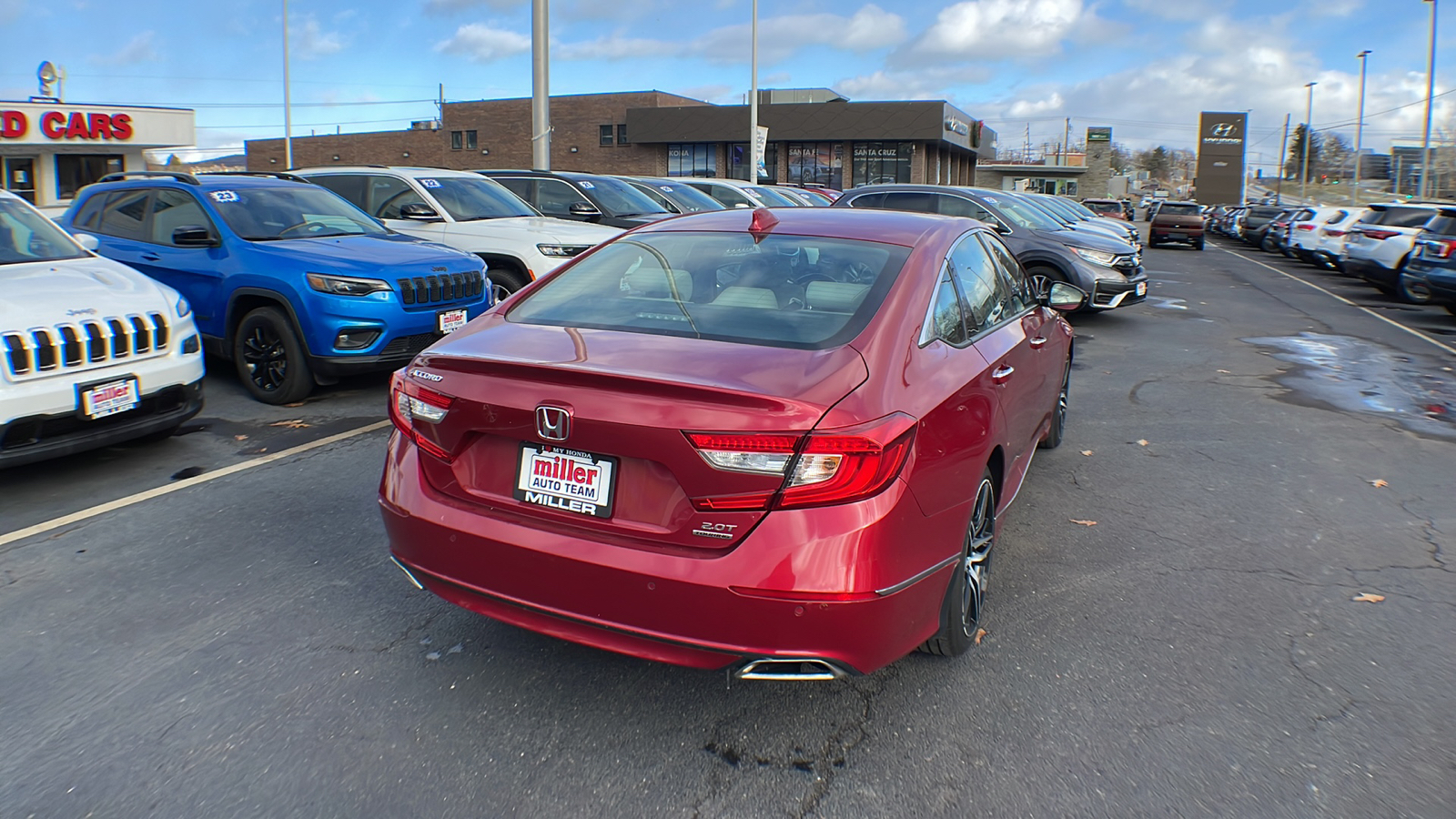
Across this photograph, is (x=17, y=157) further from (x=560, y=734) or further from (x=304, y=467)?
(x=560, y=734)

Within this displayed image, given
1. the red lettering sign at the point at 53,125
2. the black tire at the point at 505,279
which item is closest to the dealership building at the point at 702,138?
the red lettering sign at the point at 53,125

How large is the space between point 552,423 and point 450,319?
5.25 meters

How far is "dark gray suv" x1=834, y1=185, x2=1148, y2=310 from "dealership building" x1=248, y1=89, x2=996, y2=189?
36.4 m

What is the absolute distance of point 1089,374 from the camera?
9.67 metres

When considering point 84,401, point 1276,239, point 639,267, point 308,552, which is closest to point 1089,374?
point 639,267

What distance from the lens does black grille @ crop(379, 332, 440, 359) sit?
7.35 meters

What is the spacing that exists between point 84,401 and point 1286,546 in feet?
20.2

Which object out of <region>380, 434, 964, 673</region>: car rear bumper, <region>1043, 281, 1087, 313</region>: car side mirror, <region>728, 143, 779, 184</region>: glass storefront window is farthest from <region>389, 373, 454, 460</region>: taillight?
<region>728, 143, 779, 184</region>: glass storefront window

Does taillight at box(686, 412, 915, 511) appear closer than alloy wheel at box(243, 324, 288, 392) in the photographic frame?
Yes

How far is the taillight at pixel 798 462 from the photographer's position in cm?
267

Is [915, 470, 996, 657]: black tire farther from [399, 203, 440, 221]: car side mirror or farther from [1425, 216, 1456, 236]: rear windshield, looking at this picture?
[1425, 216, 1456, 236]: rear windshield

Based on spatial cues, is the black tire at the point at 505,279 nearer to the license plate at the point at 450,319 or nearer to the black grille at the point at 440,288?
the black grille at the point at 440,288

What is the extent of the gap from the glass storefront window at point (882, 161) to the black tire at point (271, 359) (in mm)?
49665

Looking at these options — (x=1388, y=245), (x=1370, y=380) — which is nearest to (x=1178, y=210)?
(x=1388, y=245)
